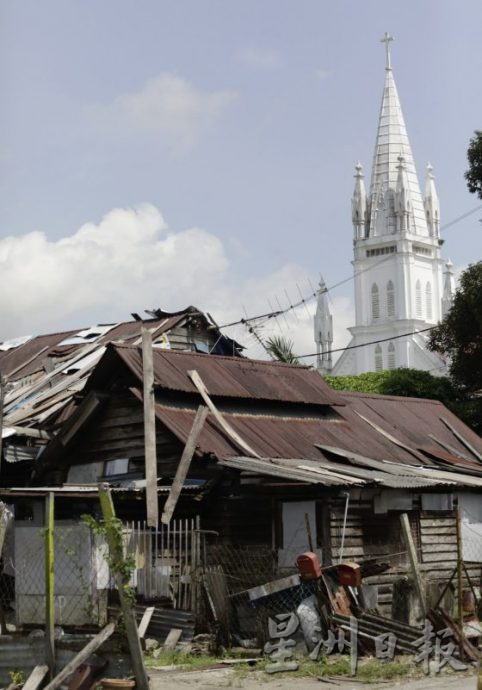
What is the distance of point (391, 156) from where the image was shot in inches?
5212

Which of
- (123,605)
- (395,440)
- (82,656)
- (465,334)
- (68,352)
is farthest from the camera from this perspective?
(465,334)

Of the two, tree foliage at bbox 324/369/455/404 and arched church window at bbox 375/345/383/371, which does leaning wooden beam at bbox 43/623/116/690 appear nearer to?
tree foliage at bbox 324/369/455/404

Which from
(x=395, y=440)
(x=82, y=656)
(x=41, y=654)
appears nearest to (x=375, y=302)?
(x=395, y=440)

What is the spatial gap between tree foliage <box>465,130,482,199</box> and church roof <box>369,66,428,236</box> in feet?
298

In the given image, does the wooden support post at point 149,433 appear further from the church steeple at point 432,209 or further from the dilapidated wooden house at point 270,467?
the church steeple at point 432,209

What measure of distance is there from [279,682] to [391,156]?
121 meters

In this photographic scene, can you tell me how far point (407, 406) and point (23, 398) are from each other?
9791 mm

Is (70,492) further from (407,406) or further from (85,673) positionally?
(407,406)

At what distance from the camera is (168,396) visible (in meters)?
23.8

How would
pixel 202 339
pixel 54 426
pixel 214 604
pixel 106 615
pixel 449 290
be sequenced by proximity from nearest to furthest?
pixel 106 615
pixel 214 604
pixel 54 426
pixel 202 339
pixel 449 290

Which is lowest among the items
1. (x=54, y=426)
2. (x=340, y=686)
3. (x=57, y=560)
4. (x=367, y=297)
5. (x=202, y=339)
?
(x=340, y=686)

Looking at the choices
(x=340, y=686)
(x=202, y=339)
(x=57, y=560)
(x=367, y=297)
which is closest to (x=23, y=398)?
(x=202, y=339)

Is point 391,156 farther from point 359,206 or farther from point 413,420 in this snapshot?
Answer: point 413,420

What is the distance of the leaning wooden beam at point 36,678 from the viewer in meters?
12.6
